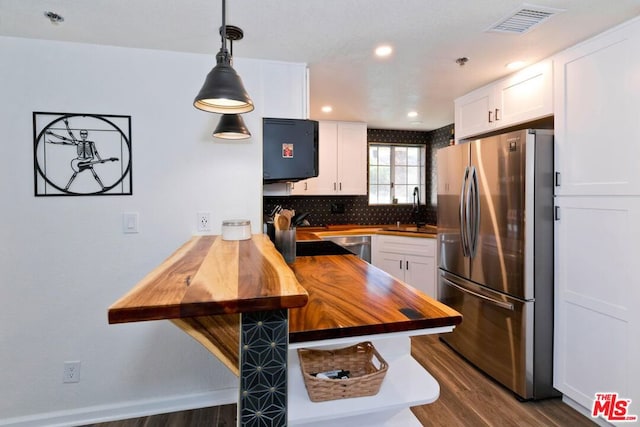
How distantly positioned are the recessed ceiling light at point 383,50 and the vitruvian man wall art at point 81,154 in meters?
1.62

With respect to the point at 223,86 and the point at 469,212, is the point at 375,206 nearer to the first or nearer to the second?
the point at 469,212

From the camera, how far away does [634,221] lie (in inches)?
70.2

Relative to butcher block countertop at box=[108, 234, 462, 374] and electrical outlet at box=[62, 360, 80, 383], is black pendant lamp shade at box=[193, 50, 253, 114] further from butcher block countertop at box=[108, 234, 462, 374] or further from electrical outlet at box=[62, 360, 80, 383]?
electrical outlet at box=[62, 360, 80, 383]

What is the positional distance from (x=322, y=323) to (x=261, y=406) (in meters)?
0.27

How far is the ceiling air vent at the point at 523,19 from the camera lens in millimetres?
1669

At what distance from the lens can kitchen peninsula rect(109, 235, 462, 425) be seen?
0.79 meters

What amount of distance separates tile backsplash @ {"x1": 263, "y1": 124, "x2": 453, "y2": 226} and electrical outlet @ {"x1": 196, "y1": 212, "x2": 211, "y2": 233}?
6.42 feet

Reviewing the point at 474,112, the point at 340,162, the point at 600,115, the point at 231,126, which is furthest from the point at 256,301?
the point at 340,162

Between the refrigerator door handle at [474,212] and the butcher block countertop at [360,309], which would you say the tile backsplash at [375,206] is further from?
the butcher block countertop at [360,309]

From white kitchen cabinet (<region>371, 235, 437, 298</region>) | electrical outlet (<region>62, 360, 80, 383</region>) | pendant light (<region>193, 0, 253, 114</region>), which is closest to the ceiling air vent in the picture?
pendant light (<region>193, 0, 253, 114</region>)

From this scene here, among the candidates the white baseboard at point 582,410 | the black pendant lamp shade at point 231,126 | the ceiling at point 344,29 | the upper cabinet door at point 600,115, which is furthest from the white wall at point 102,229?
the white baseboard at point 582,410

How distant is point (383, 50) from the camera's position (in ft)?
7.06

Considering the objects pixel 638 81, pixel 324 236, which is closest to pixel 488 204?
pixel 638 81

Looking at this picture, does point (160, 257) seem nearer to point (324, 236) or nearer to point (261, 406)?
point (261, 406)
